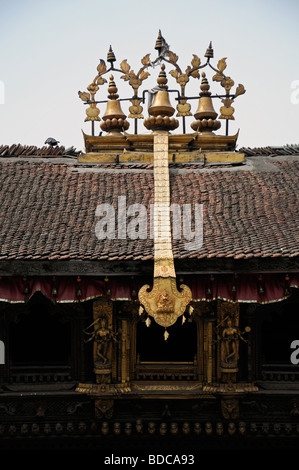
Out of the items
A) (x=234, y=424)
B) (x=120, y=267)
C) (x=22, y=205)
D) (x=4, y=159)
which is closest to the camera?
(x=120, y=267)

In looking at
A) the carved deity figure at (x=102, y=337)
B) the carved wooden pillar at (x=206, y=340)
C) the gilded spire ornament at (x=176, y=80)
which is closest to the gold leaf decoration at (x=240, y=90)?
the gilded spire ornament at (x=176, y=80)

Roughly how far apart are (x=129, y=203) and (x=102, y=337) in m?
3.51

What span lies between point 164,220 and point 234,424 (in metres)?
4.75

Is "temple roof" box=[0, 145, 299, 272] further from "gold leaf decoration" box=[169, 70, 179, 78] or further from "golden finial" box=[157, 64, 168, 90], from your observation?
"gold leaf decoration" box=[169, 70, 179, 78]

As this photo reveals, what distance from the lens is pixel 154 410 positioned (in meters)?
13.4

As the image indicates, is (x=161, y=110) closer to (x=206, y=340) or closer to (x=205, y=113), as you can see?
(x=205, y=113)

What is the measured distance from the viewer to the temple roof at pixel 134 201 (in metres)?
12.5

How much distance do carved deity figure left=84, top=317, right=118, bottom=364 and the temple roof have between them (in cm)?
179

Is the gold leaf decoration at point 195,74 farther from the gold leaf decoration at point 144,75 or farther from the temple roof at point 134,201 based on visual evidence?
the temple roof at point 134,201

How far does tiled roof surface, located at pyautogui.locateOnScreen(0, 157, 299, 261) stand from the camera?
40.8 ft

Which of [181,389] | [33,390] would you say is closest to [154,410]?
[181,389]

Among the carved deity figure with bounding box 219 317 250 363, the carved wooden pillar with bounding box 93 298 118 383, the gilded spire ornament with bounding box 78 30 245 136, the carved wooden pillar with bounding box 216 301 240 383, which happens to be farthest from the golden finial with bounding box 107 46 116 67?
the carved deity figure with bounding box 219 317 250 363

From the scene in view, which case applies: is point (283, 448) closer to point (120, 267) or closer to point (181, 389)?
point (181, 389)
